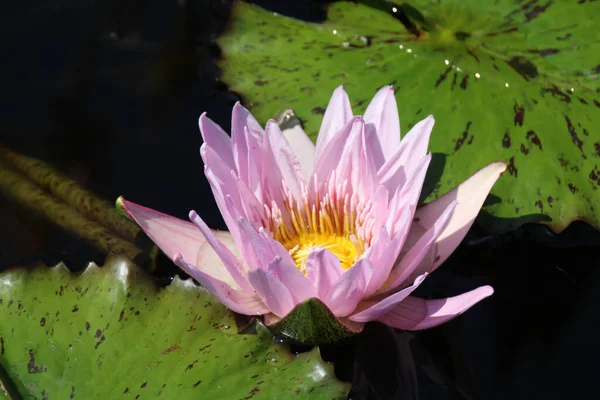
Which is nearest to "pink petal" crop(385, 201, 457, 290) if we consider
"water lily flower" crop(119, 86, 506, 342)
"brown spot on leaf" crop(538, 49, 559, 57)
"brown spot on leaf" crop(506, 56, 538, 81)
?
"water lily flower" crop(119, 86, 506, 342)

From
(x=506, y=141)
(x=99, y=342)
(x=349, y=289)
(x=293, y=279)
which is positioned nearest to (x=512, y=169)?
(x=506, y=141)

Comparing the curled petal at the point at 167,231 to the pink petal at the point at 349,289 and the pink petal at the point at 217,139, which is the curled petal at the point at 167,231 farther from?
the pink petal at the point at 349,289

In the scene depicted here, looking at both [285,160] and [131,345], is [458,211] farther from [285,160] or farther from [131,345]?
[131,345]

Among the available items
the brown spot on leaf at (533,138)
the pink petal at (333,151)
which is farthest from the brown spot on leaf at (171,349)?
the brown spot on leaf at (533,138)

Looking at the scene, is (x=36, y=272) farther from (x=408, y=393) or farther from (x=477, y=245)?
(x=477, y=245)

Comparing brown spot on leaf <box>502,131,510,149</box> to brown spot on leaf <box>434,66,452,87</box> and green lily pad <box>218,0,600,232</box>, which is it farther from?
brown spot on leaf <box>434,66,452,87</box>

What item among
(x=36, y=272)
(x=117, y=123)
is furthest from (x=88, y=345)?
(x=117, y=123)
